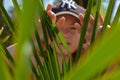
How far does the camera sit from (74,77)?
3.0 inches

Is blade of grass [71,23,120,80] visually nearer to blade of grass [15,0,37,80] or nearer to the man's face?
blade of grass [15,0,37,80]

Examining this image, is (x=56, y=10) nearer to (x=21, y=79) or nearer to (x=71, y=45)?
(x=71, y=45)

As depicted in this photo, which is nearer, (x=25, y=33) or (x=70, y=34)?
(x=25, y=33)

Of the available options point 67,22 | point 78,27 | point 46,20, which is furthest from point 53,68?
point 67,22

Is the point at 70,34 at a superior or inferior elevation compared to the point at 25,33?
inferior

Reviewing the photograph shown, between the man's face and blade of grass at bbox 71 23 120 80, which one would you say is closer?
blade of grass at bbox 71 23 120 80

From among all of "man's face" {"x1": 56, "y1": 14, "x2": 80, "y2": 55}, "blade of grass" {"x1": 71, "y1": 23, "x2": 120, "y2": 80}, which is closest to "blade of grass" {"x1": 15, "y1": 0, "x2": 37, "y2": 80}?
"blade of grass" {"x1": 71, "y1": 23, "x2": 120, "y2": 80}

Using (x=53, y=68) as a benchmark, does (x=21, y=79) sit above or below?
above

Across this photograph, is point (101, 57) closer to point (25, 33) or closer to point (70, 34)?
point (25, 33)

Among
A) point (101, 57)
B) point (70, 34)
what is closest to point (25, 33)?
point (101, 57)

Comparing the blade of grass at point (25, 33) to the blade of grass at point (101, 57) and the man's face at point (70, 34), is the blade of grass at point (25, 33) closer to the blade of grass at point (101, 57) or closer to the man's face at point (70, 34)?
the blade of grass at point (101, 57)

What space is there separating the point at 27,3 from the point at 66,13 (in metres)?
0.51

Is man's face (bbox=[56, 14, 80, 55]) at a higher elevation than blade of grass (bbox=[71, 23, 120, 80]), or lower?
lower

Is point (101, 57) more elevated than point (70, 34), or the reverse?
point (101, 57)
